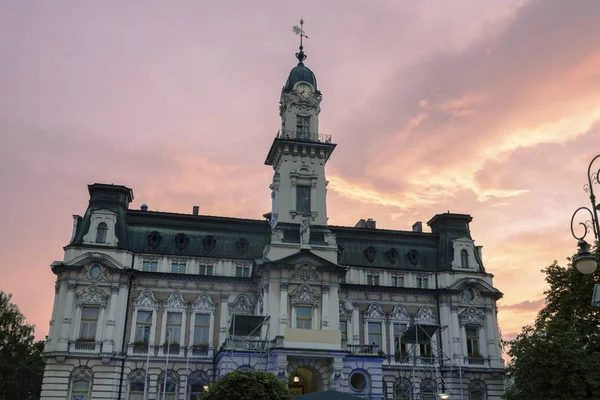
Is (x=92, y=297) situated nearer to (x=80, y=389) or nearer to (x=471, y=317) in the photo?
(x=80, y=389)

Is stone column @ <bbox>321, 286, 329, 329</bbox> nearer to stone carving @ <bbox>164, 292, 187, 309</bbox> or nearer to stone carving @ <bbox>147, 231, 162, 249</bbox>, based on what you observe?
stone carving @ <bbox>164, 292, 187, 309</bbox>

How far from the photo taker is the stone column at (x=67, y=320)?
4878 centimetres

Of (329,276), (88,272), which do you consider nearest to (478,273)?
(329,276)

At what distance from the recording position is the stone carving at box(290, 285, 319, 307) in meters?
49.3

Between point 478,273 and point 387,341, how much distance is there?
11.2 m

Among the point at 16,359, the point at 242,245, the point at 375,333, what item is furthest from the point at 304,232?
the point at 16,359

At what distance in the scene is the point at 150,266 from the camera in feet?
174

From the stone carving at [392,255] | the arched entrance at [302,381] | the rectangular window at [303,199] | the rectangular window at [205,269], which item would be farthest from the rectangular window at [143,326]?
the stone carving at [392,255]

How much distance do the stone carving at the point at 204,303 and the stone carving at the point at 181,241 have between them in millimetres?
4798

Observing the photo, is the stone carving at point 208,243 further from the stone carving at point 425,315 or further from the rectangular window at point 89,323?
the stone carving at point 425,315

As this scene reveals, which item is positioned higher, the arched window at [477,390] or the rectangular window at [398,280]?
the rectangular window at [398,280]

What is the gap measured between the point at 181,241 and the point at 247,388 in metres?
32.3

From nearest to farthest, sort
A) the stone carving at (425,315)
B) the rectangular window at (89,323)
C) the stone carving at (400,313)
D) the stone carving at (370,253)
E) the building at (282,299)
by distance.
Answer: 1. the building at (282,299)
2. the rectangular window at (89,323)
3. the stone carving at (400,313)
4. the stone carving at (425,315)
5. the stone carving at (370,253)

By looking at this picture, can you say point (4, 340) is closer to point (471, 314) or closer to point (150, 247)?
point (150, 247)
